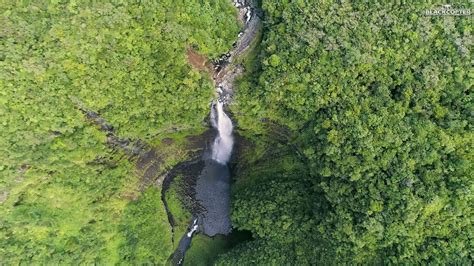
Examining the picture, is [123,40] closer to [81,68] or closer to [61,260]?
[81,68]

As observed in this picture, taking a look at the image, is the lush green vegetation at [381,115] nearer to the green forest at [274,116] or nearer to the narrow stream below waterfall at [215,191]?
the green forest at [274,116]

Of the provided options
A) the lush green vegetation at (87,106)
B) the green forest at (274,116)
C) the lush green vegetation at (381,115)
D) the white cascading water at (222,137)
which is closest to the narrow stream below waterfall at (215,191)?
the white cascading water at (222,137)

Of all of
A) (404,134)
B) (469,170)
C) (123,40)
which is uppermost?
(123,40)

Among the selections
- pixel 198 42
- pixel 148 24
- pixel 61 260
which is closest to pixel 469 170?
pixel 198 42

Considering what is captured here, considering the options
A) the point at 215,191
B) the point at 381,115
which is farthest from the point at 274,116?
the point at 215,191

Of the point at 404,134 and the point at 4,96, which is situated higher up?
the point at 4,96

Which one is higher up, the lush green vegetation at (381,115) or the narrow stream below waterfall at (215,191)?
the lush green vegetation at (381,115)

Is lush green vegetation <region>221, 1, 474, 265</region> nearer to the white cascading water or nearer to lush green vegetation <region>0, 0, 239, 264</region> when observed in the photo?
the white cascading water
